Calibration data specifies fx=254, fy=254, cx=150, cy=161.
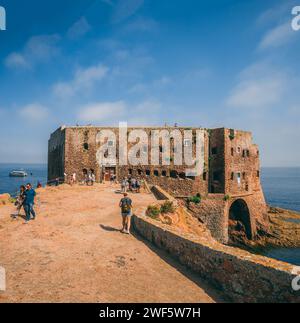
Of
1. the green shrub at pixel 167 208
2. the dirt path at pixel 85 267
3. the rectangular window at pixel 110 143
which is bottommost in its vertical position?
the dirt path at pixel 85 267

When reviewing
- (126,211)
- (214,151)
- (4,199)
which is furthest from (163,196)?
(214,151)

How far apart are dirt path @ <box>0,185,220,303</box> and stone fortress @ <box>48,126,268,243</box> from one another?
23.1 metres

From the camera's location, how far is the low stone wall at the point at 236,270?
5.39 m

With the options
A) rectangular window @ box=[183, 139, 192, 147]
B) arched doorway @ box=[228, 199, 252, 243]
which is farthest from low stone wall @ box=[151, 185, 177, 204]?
arched doorway @ box=[228, 199, 252, 243]

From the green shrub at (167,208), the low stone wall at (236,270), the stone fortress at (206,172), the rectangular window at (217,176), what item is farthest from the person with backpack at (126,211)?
the rectangular window at (217,176)

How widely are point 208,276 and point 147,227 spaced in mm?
3949

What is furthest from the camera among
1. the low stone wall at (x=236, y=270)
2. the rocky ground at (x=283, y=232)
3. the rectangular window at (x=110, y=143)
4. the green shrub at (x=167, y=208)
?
the rocky ground at (x=283, y=232)

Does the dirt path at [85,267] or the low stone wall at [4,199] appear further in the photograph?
the low stone wall at [4,199]

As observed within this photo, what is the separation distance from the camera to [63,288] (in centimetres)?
621

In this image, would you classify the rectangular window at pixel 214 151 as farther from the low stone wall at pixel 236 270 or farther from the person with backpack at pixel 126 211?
the low stone wall at pixel 236 270

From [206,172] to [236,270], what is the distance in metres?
31.2
